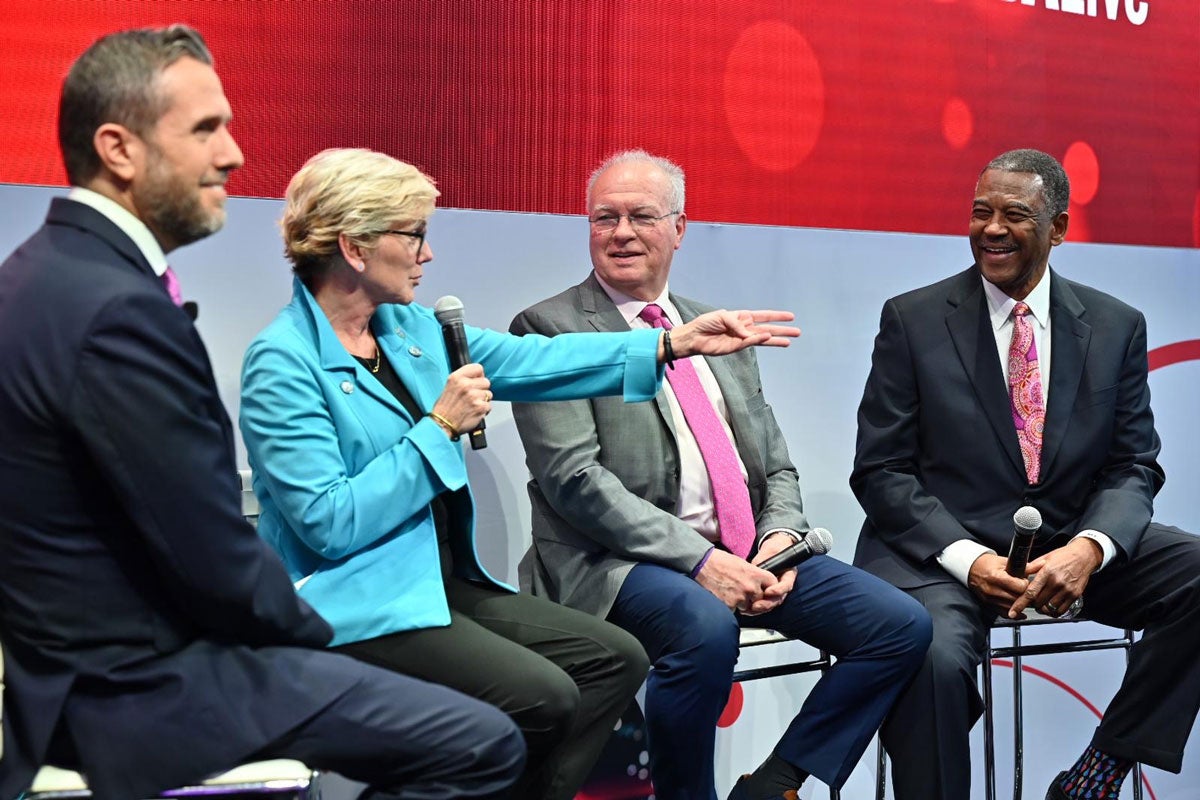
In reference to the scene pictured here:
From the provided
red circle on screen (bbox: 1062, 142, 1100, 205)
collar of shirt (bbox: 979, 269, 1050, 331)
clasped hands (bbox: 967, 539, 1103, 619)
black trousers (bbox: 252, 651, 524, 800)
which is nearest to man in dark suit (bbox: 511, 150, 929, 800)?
clasped hands (bbox: 967, 539, 1103, 619)

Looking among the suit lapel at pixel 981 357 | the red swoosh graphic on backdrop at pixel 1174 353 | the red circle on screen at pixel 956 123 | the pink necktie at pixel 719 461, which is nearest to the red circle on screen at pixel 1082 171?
the red circle on screen at pixel 956 123

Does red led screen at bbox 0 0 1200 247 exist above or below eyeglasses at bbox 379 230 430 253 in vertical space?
above

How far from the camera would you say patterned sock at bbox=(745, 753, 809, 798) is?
2.96 metres

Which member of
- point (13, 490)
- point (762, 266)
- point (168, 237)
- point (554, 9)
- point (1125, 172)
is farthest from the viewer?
point (1125, 172)

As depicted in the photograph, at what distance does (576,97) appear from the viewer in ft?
12.0

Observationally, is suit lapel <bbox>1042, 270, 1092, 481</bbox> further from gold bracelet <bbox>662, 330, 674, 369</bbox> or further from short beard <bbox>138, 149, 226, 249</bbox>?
short beard <bbox>138, 149, 226, 249</bbox>

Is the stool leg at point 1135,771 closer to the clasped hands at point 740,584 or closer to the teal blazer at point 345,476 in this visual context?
the clasped hands at point 740,584

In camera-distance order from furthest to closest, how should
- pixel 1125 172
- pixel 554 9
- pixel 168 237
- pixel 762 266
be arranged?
pixel 1125 172, pixel 762 266, pixel 554 9, pixel 168 237

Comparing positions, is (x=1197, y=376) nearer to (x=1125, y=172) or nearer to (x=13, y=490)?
(x=1125, y=172)

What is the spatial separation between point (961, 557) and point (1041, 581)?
0.19m

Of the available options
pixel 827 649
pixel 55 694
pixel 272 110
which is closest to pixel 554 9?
pixel 272 110

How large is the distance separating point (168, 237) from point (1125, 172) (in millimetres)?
3690

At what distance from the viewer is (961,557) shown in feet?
10.5

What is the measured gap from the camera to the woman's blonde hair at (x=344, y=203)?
2.52 metres
